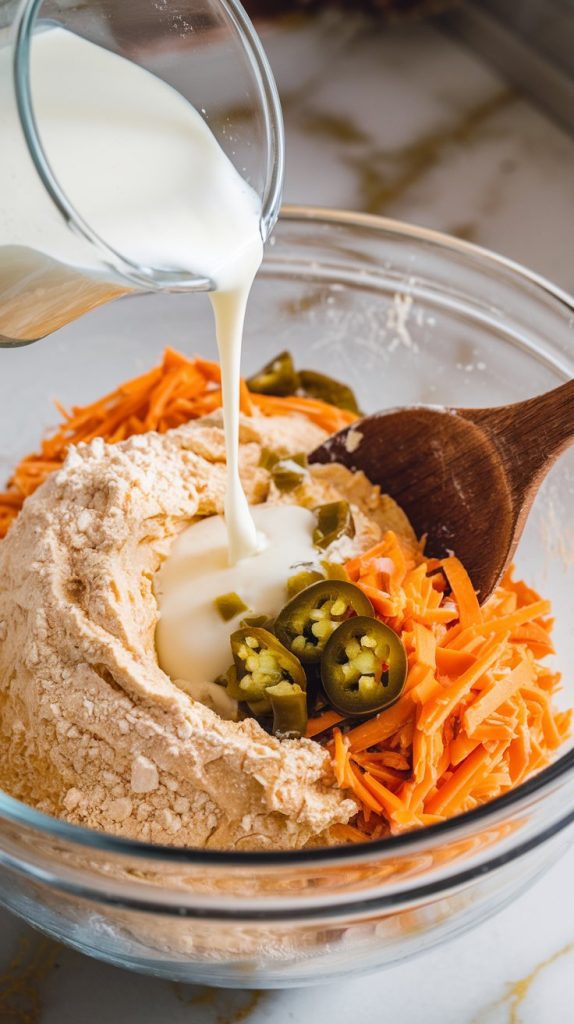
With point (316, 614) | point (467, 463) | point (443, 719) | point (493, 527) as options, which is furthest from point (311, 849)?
point (467, 463)

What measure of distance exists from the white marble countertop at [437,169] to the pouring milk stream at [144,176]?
2.37ft

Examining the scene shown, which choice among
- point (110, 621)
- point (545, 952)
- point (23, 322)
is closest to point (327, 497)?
point (110, 621)

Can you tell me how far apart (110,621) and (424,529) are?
79 cm

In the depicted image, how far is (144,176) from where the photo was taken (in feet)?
5.76

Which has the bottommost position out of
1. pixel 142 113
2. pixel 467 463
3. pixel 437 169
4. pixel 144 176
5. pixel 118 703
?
pixel 118 703

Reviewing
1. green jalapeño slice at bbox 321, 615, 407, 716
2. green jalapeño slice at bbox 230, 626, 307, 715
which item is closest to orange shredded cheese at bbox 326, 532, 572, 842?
green jalapeño slice at bbox 321, 615, 407, 716

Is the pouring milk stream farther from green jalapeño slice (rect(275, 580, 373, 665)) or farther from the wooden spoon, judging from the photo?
the wooden spoon

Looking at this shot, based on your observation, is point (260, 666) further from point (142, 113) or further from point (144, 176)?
point (142, 113)

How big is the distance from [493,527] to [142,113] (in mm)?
1034

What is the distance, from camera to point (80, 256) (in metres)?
1.57

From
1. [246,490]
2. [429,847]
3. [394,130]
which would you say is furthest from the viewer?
[394,130]

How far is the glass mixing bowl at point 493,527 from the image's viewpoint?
1.52 metres

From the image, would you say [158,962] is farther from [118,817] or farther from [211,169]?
[211,169]

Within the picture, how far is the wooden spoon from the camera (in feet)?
7.18
